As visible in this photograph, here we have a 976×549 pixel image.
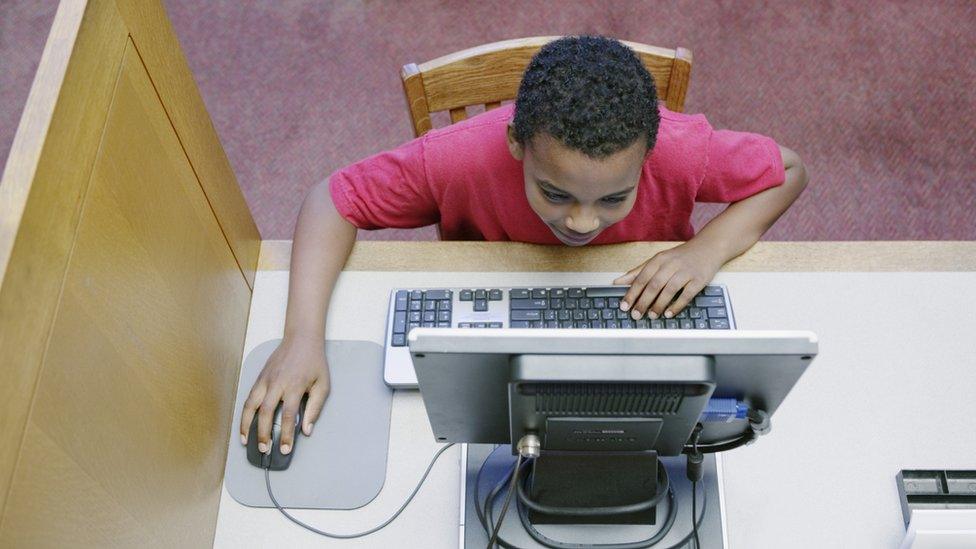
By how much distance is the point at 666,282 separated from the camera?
0.98 metres

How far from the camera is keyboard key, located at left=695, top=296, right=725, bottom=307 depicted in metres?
0.98

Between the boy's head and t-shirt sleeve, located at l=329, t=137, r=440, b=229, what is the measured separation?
0.59 ft

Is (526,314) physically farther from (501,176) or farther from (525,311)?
(501,176)

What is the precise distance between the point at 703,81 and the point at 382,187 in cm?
116

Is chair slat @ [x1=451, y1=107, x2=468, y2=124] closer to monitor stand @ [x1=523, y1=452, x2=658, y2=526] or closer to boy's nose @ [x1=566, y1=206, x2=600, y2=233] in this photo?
boy's nose @ [x1=566, y1=206, x2=600, y2=233]

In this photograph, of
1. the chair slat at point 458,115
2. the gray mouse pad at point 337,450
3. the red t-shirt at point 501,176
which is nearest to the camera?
the gray mouse pad at point 337,450

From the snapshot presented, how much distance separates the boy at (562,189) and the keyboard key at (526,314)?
0.10 m

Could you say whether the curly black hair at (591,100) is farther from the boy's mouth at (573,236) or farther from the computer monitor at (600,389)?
the computer monitor at (600,389)

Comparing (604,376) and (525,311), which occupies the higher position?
(525,311)

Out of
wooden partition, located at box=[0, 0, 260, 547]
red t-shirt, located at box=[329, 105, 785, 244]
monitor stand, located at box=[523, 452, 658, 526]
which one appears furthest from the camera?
red t-shirt, located at box=[329, 105, 785, 244]

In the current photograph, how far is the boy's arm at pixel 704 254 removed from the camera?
0.98m

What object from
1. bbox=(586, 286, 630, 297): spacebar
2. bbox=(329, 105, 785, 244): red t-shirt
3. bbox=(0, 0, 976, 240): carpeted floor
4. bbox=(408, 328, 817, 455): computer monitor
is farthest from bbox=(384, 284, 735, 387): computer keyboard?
bbox=(0, 0, 976, 240): carpeted floor

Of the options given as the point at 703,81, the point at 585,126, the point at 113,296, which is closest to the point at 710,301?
the point at 585,126

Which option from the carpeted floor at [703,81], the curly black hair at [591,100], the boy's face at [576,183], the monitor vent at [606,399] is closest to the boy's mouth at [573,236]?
the boy's face at [576,183]
